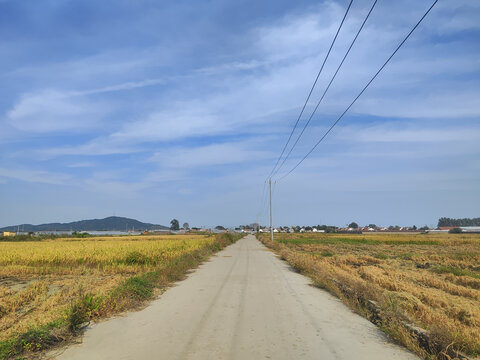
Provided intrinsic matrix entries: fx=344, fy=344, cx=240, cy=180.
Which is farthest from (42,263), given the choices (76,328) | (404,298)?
(404,298)

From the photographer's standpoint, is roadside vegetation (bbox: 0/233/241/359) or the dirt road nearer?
the dirt road

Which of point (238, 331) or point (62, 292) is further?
point (62, 292)

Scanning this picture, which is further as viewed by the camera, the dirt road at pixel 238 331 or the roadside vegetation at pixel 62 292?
the roadside vegetation at pixel 62 292

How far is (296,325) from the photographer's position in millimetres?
7180

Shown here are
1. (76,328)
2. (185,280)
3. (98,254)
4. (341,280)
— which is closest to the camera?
(76,328)

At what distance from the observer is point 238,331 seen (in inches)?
259

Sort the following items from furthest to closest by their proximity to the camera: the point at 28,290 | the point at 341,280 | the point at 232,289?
the point at 341,280 → the point at 232,289 → the point at 28,290

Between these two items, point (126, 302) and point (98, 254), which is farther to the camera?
point (98, 254)

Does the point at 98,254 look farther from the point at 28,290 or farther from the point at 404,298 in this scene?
the point at 404,298

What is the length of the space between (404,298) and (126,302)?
770cm

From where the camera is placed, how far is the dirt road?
534 cm

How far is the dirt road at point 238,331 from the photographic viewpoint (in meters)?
5.34

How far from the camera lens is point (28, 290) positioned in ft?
36.3

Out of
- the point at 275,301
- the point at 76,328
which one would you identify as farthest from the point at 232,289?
the point at 76,328
